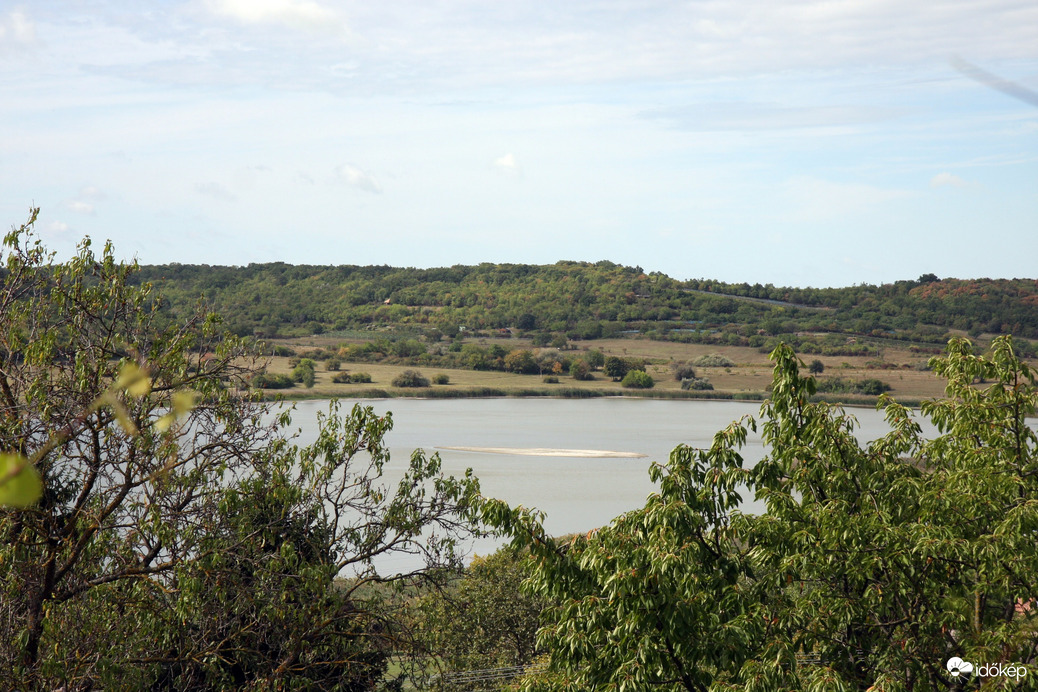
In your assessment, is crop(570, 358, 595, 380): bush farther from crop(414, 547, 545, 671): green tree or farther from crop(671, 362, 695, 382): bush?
crop(414, 547, 545, 671): green tree

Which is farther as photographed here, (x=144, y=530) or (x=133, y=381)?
(x=144, y=530)

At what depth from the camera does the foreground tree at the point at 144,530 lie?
6.37m

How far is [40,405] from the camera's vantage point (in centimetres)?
670

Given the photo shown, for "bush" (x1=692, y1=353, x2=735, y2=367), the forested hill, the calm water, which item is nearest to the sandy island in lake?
the calm water

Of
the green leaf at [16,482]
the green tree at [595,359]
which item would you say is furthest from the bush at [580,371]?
the green leaf at [16,482]

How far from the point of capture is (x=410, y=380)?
69562 mm

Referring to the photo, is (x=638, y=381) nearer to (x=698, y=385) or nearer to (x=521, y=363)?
(x=698, y=385)

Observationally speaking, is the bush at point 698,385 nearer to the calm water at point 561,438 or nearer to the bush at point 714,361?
the calm water at point 561,438

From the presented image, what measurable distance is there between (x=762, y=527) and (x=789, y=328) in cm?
9245

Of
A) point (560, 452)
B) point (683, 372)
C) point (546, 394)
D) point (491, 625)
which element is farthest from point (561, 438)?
point (491, 625)

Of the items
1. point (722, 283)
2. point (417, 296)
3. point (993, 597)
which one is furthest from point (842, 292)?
point (993, 597)

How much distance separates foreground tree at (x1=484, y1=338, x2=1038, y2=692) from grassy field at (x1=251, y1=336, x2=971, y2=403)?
167ft

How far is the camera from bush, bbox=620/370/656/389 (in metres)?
75.2

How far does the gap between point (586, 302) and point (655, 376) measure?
3890 cm
